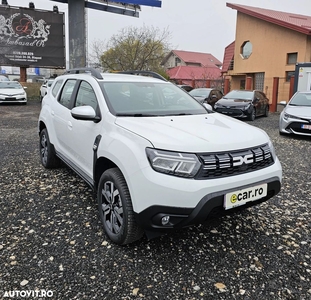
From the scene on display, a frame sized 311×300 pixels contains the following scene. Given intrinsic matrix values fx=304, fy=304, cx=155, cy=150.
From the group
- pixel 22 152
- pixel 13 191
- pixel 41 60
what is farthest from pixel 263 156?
pixel 41 60

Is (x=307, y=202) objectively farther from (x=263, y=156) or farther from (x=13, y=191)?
(x=13, y=191)

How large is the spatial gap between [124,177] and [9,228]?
1.45m

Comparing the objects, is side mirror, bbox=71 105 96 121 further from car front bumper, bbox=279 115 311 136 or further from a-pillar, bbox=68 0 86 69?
a-pillar, bbox=68 0 86 69

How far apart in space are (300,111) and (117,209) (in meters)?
7.09

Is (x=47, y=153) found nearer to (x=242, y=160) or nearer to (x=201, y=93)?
(x=242, y=160)

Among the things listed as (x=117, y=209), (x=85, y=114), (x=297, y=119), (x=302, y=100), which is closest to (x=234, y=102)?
(x=302, y=100)

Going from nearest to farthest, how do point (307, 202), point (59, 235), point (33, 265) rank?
point (33, 265) < point (59, 235) < point (307, 202)

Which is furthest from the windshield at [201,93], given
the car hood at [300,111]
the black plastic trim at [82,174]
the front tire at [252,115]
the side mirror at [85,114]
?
the side mirror at [85,114]

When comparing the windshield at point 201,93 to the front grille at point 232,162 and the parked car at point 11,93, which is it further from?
the front grille at point 232,162

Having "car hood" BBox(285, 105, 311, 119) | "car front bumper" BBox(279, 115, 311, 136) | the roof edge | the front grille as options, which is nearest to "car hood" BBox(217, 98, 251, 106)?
"car hood" BBox(285, 105, 311, 119)

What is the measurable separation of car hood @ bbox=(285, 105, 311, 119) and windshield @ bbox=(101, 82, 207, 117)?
17.2ft

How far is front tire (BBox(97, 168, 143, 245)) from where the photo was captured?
2537 millimetres

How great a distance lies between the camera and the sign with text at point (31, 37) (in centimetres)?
2119

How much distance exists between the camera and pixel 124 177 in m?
2.58
